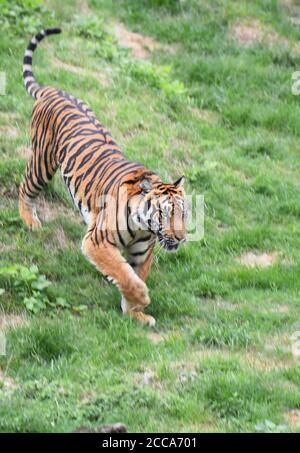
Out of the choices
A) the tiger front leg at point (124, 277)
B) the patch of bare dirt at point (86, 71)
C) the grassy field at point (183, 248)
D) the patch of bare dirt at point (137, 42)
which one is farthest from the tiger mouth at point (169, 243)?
the patch of bare dirt at point (137, 42)

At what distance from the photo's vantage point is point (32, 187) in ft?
33.1

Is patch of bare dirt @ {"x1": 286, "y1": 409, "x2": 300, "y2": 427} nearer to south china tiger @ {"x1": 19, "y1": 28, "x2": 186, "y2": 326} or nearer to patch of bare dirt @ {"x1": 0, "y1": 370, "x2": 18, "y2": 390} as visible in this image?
south china tiger @ {"x1": 19, "y1": 28, "x2": 186, "y2": 326}

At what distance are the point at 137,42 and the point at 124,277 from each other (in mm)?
6552

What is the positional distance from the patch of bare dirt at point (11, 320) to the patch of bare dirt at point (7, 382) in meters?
0.64

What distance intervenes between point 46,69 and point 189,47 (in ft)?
9.09

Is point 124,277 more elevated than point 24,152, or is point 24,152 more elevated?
point 124,277

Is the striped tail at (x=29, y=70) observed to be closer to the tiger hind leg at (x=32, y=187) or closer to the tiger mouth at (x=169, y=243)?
the tiger hind leg at (x=32, y=187)

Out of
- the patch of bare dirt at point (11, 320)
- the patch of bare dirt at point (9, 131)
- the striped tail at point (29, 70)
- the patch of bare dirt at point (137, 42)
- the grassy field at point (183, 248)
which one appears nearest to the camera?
the grassy field at point (183, 248)

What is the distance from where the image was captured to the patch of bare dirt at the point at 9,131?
442 inches

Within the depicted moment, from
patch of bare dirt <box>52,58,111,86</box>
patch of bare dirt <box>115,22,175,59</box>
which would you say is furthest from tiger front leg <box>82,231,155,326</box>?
patch of bare dirt <box>115,22,175,59</box>

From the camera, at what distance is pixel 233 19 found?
15.1 m

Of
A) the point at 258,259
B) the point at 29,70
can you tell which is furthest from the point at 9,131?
the point at 258,259

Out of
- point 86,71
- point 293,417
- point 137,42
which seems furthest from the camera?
point 137,42

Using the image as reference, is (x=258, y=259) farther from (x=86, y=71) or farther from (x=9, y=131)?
(x=86, y=71)
